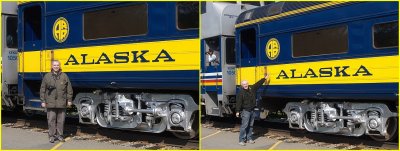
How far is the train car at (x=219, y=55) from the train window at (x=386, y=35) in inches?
190

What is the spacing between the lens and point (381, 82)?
25.1ft

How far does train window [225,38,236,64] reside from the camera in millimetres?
11969

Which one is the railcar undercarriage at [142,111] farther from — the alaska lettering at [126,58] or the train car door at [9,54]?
the train car door at [9,54]

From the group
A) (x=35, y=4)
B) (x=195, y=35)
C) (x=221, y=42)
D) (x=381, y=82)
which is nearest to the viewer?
(x=195, y=35)

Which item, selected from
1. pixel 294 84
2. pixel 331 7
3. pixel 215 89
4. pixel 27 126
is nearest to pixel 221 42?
pixel 215 89

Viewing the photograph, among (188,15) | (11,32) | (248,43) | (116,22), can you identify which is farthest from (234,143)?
(11,32)

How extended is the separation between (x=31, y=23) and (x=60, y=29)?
1504 mm

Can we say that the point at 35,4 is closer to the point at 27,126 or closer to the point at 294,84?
the point at 27,126

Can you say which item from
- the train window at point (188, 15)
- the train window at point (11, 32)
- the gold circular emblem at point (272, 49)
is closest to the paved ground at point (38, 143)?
the train window at point (188, 15)

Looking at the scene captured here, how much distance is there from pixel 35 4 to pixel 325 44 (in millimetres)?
6436

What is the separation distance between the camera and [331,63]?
8586 mm

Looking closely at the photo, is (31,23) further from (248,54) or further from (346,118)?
(346,118)

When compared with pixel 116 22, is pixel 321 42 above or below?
below

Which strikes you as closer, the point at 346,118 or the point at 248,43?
the point at 346,118
